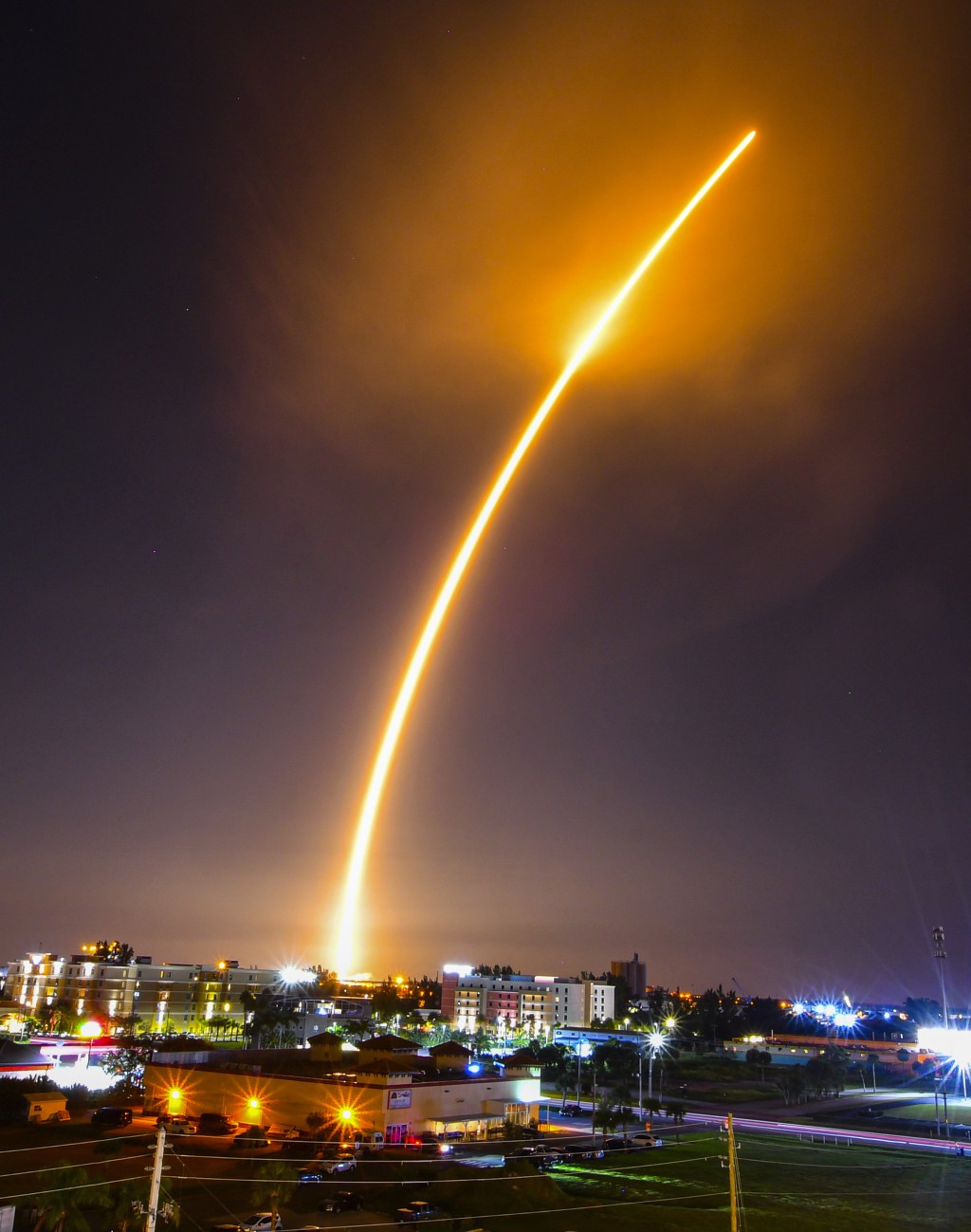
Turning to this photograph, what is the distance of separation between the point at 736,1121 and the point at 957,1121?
12050mm

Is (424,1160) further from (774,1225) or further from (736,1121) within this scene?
(736,1121)

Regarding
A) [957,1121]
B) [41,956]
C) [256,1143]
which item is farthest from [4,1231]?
[41,956]

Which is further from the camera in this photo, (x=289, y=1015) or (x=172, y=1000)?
(x=172, y=1000)

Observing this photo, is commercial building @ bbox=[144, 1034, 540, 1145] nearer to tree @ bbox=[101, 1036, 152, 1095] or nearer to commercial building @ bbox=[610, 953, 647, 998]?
tree @ bbox=[101, 1036, 152, 1095]

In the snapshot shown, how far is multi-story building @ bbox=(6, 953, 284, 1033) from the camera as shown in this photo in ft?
265

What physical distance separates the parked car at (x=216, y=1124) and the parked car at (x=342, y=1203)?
33.6 feet

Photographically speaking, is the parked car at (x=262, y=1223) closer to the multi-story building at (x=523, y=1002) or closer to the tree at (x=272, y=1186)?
the tree at (x=272, y=1186)

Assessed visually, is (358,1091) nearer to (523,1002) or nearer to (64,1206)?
(64,1206)

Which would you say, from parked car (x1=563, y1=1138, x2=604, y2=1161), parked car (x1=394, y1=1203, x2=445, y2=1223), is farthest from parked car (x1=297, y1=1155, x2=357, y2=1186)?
parked car (x1=563, y1=1138, x2=604, y2=1161)

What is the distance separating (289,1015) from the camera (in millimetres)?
67875

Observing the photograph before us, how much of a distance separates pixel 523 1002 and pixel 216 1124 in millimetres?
78629

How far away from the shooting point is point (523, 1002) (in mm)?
105438

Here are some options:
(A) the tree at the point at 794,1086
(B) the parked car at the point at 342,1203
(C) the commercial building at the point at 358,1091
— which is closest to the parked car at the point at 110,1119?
(C) the commercial building at the point at 358,1091

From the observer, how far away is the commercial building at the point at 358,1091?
→ 103 ft
